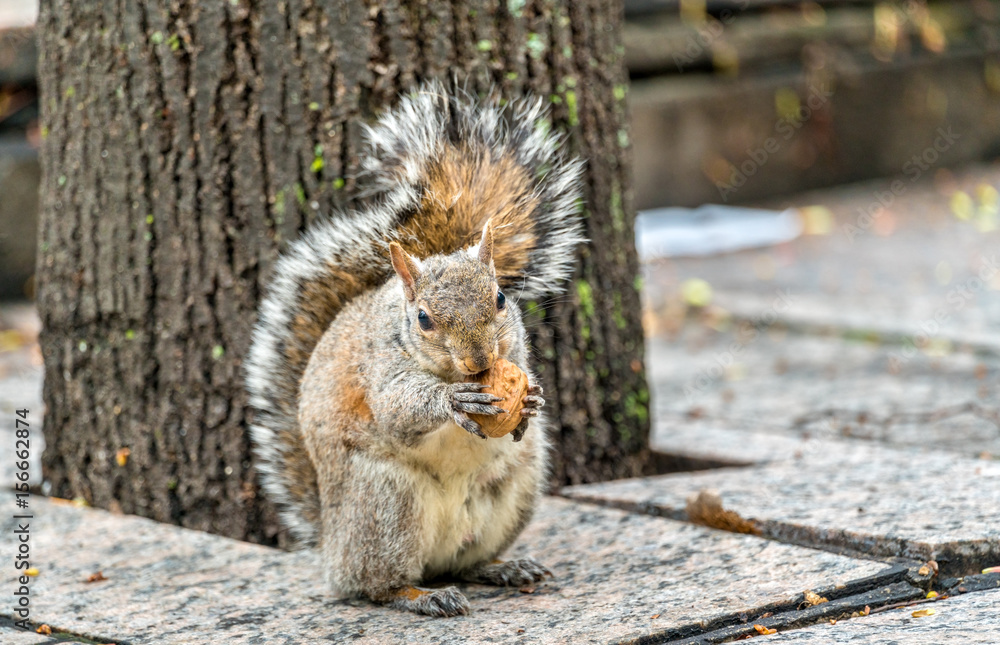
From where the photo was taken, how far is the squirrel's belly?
Answer: 2.12 meters

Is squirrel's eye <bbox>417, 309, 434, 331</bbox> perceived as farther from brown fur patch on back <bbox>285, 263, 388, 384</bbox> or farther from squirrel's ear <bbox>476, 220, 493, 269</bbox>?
brown fur patch on back <bbox>285, 263, 388, 384</bbox>

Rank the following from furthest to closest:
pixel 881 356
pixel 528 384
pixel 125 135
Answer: pixel 881 356 → pixel 125 135 → pixel 528 384

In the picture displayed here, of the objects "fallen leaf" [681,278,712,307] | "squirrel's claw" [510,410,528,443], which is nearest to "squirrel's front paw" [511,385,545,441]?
"squirrel's claw" [510,410,528,443]

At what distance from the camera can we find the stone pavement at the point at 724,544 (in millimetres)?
2072

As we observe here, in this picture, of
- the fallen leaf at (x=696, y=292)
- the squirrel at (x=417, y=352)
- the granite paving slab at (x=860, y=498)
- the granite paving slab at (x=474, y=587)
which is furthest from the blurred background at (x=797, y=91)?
the granite paving slab at (x=474, y=587)

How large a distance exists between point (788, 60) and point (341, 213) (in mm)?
4882

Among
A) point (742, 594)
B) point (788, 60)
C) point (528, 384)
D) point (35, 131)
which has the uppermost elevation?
point (788, 60)

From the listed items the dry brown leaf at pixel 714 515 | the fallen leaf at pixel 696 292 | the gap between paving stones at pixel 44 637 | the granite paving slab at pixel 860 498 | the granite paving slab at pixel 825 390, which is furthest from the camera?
the fallen leaf at pixel 696 292

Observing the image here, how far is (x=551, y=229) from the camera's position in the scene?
2.46 metres

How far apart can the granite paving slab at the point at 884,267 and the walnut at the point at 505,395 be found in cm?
252

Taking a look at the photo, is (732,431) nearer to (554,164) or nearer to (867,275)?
(554,164)

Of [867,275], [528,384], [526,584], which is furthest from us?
[867,275]

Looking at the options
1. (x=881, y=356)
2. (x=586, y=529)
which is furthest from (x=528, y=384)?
(x=881, y=356)

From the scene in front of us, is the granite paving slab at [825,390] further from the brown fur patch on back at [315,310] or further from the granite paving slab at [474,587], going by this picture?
the brown fur patch on back at [315,310]
